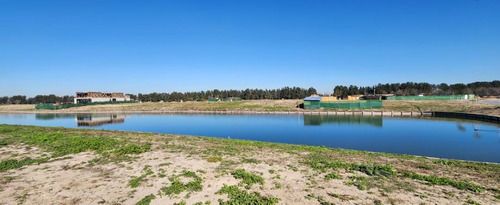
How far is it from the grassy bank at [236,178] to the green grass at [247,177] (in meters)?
0.03

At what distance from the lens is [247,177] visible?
870 centimetres

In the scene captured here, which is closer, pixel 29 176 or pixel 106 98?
pixel 29 176

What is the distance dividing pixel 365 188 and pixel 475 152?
44.6 feet

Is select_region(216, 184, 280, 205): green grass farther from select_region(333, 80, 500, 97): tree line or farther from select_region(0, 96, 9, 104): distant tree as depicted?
select_region(0, 96, 9, 104): distant tree

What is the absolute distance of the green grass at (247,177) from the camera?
820cm

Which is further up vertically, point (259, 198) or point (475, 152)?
point (259, 198)

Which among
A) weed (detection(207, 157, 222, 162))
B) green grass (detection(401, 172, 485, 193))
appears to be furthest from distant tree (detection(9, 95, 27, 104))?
green grass (detection(401, 172, 485, 193))

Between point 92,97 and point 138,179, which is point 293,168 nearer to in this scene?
point 138,179

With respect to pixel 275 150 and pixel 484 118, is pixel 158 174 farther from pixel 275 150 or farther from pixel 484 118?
pixel 484 118

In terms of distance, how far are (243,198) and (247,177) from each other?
1.77 meters

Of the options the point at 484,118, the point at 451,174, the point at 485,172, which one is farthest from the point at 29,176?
the point at 484,118

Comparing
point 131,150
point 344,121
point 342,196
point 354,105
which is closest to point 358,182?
point 342,196

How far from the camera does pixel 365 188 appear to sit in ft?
25.2

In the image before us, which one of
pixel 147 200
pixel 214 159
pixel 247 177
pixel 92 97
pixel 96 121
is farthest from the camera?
pixel 92 97
